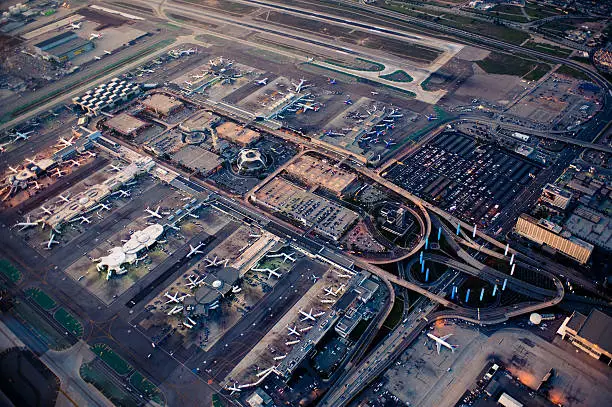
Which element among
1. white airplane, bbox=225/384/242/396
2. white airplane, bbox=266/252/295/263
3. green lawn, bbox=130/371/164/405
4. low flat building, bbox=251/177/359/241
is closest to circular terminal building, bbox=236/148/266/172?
A: low flat building, bbox=251/177/359/241

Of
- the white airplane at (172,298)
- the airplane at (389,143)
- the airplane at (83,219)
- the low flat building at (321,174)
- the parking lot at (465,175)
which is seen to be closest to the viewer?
the white airplane at (172,298)

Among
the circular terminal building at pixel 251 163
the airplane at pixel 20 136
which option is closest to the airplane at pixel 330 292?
the circular terminal building at pixel 251 163

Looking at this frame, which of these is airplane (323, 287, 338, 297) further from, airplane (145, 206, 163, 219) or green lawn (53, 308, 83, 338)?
green lawn (53, 308, 83, 338)

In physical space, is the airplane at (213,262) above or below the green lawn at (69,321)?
above

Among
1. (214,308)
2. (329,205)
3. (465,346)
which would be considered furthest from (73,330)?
(465,346)

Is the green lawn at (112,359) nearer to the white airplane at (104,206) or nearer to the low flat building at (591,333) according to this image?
the white airplane at (104,206)

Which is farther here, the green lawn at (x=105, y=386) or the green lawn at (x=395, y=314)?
the green lawn at (x=395, y=314)

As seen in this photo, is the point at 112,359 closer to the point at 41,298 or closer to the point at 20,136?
the point at 41,298
